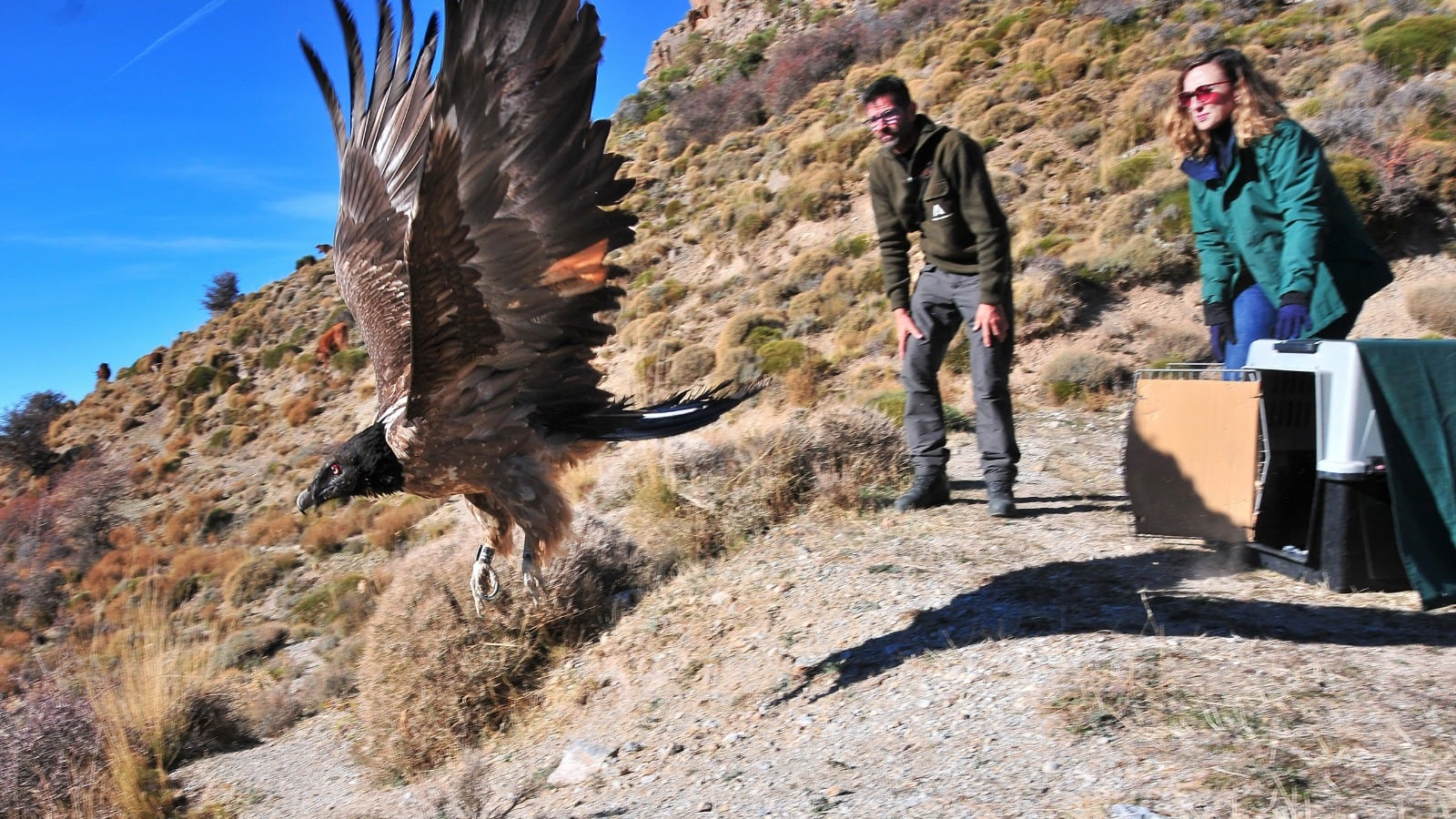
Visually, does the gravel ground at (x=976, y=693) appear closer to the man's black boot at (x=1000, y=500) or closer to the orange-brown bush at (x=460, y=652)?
the man's black boot at (x=1000, y=500)

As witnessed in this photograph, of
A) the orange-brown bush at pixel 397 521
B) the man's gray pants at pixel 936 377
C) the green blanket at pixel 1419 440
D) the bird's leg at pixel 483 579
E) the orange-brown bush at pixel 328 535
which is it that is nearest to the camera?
the green blanket at pixel 1419 440

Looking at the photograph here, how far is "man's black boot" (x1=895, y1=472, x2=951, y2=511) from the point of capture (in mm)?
5422

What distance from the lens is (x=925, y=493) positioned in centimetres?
545

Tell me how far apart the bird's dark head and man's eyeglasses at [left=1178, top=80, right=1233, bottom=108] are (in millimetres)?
3997

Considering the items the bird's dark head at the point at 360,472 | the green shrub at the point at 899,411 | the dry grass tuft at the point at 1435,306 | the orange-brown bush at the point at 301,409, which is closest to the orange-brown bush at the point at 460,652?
the bird's dark head at the point at 360,472

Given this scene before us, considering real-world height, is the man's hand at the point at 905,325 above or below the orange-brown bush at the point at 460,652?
above

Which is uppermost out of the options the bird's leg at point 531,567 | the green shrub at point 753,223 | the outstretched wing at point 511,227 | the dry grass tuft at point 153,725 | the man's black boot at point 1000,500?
the green shrub at point 753,223

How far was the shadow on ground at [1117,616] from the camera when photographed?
338 cm

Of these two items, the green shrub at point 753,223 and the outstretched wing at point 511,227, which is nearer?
the outstretched wing at point 511,227

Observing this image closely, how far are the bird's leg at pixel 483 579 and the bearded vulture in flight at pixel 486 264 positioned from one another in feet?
0.05

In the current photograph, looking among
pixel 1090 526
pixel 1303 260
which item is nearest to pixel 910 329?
pixel 1090 526

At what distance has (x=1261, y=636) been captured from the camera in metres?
3.33

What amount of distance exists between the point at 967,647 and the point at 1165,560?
1.43 m

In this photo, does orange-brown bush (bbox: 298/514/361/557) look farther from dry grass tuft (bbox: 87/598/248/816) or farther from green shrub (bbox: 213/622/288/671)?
dry grass tuft (bbox: 87/598/248/816)
